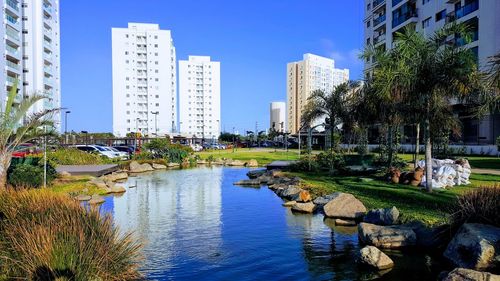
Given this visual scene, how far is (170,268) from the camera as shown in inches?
381

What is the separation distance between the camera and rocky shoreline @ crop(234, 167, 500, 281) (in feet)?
28.4

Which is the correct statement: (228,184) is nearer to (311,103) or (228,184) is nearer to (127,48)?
(311,103)

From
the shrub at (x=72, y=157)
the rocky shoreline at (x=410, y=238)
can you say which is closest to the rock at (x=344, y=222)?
the rocky shoreline at (x=410, y=238)

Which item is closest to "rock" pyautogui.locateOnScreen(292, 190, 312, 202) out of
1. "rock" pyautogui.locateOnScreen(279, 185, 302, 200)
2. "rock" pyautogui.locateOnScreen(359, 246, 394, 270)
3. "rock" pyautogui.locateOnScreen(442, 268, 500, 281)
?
"rock" pyautogui.locateOnScreen(279, 185, 302, 200)

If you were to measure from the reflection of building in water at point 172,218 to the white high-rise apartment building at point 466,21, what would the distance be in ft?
52.0

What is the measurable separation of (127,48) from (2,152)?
112466 mm

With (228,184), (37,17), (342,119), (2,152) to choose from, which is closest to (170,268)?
(2,152)

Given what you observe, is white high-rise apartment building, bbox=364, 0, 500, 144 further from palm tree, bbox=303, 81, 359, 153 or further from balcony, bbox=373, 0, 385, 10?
palm tree, bbox=303, 81, 359, 153

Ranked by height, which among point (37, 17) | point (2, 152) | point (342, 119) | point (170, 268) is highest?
point (37, 17)

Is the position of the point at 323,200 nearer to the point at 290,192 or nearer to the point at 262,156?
the point at 290,192

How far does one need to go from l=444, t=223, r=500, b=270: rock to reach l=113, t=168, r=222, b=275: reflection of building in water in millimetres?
5615

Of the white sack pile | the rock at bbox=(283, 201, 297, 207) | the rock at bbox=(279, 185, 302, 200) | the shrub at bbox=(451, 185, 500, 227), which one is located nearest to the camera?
the shrub at bbox=(451, 185, 500, 227)

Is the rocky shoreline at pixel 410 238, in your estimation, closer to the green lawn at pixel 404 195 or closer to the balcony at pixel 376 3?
the green lawn at pixel 404 195

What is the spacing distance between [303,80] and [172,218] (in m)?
136
